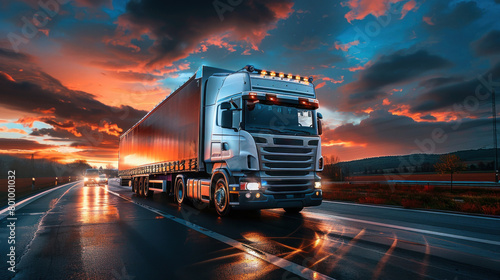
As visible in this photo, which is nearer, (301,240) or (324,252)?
(324,252)

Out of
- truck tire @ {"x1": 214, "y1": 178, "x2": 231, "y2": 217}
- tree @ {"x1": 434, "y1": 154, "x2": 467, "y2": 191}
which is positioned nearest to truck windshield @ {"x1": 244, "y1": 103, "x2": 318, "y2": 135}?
truck tire @ {"x1": 214, "y1": 178, "x2": 231, "y2": 217}

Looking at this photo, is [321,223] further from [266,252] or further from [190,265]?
[190,265]

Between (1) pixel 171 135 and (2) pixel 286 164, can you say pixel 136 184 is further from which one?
(2) pixel 286 164

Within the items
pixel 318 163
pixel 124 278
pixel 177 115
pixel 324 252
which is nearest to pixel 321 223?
pixel 318 163

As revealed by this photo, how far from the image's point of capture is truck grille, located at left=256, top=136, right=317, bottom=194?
8.38m

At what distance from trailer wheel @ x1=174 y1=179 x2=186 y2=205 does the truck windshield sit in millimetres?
4888

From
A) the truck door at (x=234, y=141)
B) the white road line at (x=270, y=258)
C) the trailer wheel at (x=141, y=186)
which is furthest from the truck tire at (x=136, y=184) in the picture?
the white road line at (x=270, y=258)

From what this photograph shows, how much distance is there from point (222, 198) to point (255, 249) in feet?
12.9

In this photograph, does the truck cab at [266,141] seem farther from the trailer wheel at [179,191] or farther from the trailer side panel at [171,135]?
the trailer wheel at [179,191]

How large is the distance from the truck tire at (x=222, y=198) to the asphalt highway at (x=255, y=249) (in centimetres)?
37

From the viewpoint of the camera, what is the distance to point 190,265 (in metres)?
4.48

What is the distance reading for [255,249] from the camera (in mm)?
5352

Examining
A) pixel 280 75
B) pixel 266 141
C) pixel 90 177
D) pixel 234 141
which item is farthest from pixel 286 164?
pixel 90 177

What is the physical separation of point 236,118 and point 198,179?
3165mm
